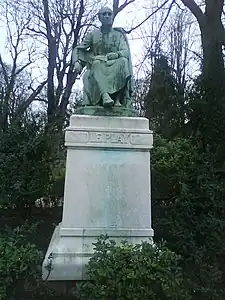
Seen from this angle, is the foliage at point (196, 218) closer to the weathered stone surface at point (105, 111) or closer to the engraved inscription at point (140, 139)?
the engraved inscription at point (140, 139)

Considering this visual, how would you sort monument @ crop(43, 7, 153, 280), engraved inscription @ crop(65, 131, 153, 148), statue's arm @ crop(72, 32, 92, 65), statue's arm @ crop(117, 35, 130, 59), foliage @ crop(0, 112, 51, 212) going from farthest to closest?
foliage @ crop(0, 112, 51, 212), statue's arm @ crop(72, 32, 92, 65), statue's arm @ crop(117, 35, 130, 59), engraved inscription @ crop(65, 131, 153, 148), monument @ crop(43, 7, 153, 280)

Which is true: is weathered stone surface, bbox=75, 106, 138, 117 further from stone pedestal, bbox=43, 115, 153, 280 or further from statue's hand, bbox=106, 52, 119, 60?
statue's hand, bbox=106, 52, 119, 60

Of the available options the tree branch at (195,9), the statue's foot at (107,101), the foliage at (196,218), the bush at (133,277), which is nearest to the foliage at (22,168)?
the foliage at (196,218)

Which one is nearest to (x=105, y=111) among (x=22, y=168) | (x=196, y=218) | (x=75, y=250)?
(x=75, y=250)

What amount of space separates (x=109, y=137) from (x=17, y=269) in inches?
72.9

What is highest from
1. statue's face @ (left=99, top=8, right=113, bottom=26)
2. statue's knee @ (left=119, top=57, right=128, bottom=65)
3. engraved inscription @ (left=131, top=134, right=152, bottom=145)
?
statue's face @ (left=99, top=8, right=113, bottom=26)

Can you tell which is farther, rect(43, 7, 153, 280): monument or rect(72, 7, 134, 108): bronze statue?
rect(72, 7, 134, 108): bronze statue

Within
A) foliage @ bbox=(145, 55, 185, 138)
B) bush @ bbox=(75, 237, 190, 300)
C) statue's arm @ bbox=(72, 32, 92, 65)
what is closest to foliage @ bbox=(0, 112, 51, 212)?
statue's arm @ bbox=(72, 32, 92, 65)

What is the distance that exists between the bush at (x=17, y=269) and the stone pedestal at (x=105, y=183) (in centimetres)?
48

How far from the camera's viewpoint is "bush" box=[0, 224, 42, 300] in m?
3.70

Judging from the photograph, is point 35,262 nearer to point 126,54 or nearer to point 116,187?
point 116,187

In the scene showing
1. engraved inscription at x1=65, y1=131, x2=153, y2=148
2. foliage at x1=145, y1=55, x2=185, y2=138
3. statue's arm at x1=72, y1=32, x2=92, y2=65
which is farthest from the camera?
foliage at x1=145, y1=55, x2=185, y2=138

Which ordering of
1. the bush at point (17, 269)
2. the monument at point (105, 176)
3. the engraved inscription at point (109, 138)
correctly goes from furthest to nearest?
the engraved inscription at point (109, 138)
the monument at point (105, 176)
the bush at point (17, 269)

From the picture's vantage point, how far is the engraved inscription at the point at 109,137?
4547 mm
